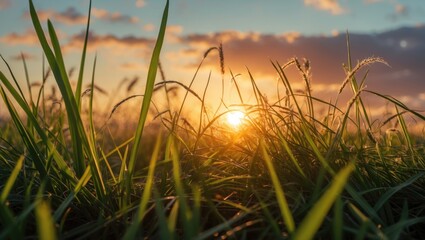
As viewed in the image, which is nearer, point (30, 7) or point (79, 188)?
point (79, 188)

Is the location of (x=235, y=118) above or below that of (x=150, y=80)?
below

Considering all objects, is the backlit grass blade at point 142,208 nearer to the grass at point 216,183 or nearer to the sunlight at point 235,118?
the grass at point 216,183

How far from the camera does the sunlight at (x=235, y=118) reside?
225 cm

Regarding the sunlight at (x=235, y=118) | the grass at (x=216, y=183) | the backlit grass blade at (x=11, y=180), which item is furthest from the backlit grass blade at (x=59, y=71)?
the sunlight at (x=235, y=118)

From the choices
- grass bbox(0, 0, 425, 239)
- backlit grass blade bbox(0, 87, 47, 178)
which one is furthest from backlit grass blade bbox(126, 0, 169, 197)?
backlit grass blade bbox(0, 87, 47, 178)

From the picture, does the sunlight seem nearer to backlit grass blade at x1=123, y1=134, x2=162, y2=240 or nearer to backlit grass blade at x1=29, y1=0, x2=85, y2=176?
backlit grass blade at x1=29, y1=0, x2=85, y2=176

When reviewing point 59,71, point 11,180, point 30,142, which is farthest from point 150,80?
point 11,180

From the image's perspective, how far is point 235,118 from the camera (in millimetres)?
2324

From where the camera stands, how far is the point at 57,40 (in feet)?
6.19

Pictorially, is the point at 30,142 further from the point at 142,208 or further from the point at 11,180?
the point at 142,208

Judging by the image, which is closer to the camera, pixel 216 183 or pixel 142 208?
pixel 142 208

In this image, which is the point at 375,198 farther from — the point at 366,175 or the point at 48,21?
the point at 48,21

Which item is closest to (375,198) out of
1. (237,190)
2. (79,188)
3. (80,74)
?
(237,190)

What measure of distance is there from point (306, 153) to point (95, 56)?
0.91 metres
